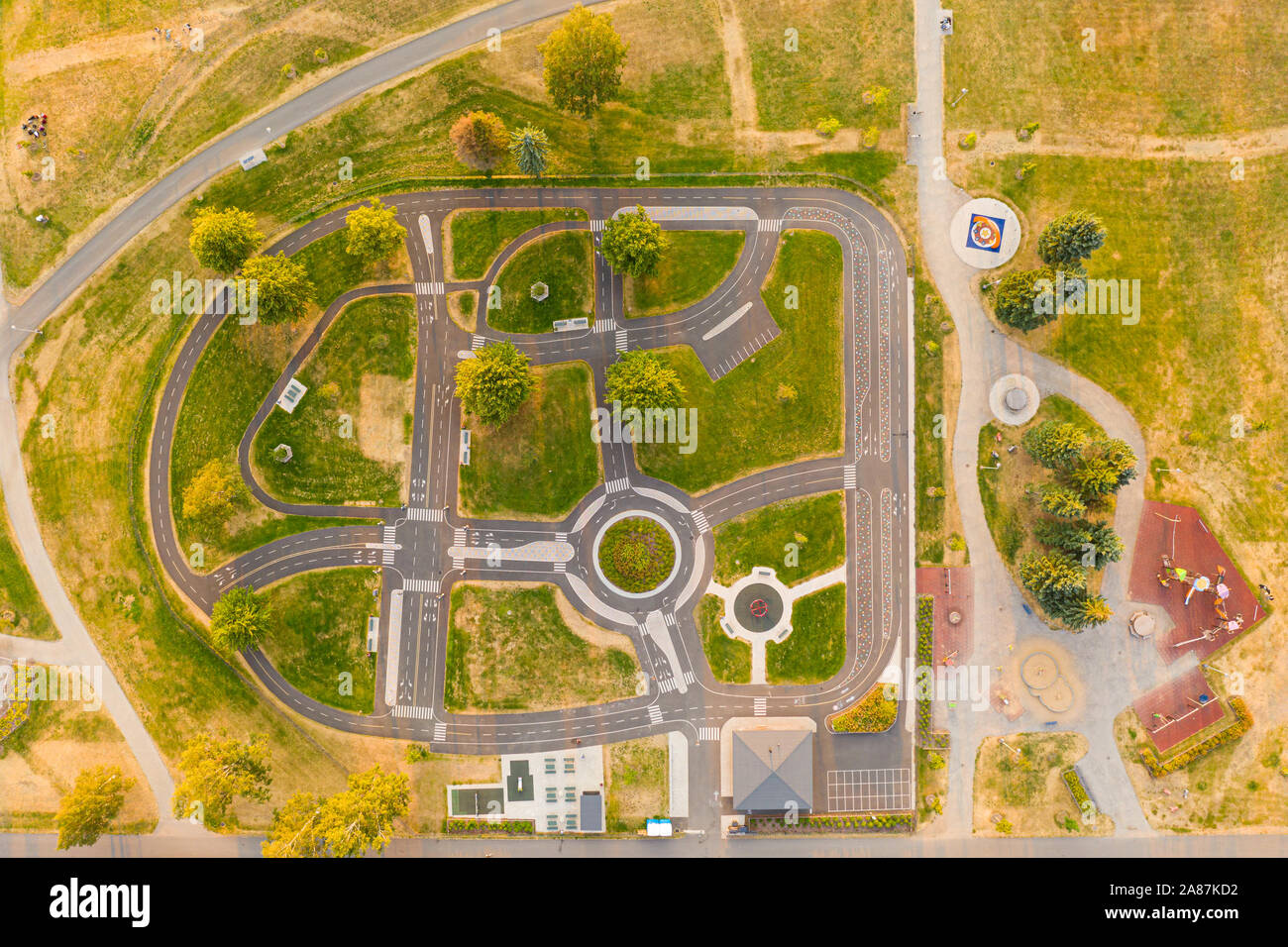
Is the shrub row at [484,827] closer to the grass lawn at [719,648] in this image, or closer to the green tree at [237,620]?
the grass lawn at [719,648]

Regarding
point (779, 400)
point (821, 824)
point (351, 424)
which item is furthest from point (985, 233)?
point (351, 424)

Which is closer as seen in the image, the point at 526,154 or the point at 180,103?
the point at 526,154

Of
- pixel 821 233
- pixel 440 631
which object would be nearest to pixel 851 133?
pixel 821 233

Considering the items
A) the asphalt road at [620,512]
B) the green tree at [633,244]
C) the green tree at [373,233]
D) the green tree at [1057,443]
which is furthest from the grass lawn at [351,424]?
the green tree at [1057,443]

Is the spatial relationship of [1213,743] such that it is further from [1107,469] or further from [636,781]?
[636,781]

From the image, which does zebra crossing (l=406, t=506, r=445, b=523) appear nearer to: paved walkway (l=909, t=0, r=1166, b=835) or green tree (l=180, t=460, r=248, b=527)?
green tree (l=180, t=460, r=248, b=527)

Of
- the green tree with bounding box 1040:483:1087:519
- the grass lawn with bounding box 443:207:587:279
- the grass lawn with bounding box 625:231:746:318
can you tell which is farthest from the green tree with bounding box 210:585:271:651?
the green tree with bounding box 1040:483:1087:519

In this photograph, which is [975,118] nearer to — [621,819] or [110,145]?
[621,819]
